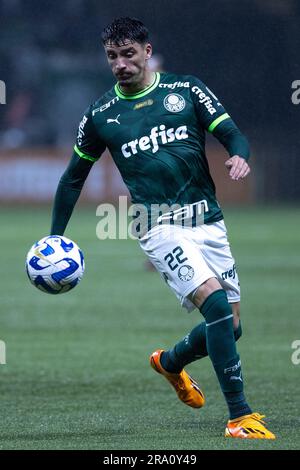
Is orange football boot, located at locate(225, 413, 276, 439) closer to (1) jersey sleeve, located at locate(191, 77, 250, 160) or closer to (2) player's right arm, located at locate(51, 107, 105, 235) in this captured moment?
(1) jersey sleeve, located at locate(191, 77, 250, 160)

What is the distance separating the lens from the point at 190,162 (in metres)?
6.57

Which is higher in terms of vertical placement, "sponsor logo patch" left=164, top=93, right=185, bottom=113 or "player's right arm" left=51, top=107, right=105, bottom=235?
"sponsor logo patch" left=164, top=93, right=185, bottom=113

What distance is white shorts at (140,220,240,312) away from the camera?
20.7 feet

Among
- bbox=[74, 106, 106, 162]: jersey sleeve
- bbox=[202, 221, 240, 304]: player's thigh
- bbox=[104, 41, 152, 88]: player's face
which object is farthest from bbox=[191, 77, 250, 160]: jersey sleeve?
bbox=[74, 106, 106, 162]: jersey sleeve

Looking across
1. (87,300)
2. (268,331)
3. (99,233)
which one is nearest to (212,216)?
(268,331)

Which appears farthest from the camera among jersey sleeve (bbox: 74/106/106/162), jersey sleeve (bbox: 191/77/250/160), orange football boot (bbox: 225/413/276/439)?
jersey sleeve (bbox: 74/106/106/162)

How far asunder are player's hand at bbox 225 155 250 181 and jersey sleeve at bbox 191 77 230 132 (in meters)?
0.37

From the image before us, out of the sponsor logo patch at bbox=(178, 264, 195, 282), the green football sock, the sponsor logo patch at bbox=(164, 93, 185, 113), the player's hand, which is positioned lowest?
the green football sock

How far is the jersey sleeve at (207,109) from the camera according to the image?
21.4 ft

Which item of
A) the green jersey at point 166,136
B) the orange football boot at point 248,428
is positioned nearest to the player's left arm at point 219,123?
the green jersey at point 166,136

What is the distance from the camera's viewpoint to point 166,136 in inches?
259

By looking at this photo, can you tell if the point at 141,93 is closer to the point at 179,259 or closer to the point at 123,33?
the point at 123,33

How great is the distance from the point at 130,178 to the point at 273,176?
21546 mm

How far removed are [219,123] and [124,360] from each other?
3.21m
